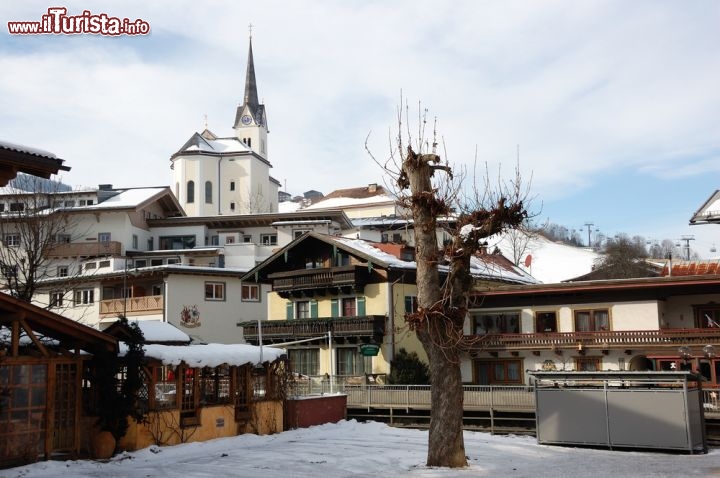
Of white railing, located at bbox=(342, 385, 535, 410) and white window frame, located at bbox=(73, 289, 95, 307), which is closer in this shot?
white railing, located at bbox=(342, 385, 535, 410)

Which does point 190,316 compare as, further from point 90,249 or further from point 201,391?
point 201,391

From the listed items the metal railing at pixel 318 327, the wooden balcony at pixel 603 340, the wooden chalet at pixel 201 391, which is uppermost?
the metal railing at pixel 318 327

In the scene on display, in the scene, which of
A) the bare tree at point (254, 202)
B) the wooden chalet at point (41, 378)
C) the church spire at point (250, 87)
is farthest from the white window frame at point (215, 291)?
the church spire at point (250, 87)

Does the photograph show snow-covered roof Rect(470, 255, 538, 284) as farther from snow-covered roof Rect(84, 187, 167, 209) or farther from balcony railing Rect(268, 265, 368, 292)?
snow-covered roof Rect(84, 187, 167, 209)

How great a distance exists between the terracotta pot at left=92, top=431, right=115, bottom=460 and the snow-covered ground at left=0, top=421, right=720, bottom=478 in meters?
0.38

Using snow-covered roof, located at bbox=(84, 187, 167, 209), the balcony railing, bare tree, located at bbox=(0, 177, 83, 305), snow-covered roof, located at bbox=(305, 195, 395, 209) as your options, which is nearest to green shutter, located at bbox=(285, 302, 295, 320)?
the balcony railing

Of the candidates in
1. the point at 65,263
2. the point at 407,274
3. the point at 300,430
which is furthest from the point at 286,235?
the point at 300,430

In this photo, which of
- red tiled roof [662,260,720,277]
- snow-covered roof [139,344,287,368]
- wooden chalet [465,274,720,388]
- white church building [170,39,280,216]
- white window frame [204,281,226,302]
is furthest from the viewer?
white church building [170,39,280,216]

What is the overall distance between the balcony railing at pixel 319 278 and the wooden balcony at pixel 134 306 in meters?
9.29

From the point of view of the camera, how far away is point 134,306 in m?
52.1

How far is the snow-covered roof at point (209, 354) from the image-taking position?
24.1 metres

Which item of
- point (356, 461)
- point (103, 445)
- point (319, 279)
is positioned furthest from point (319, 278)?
point (103, 445)

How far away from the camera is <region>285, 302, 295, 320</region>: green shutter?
154 feet

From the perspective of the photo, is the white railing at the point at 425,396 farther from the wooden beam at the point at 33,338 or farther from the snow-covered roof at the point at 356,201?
the snow-covered roof at the point at 356,201
